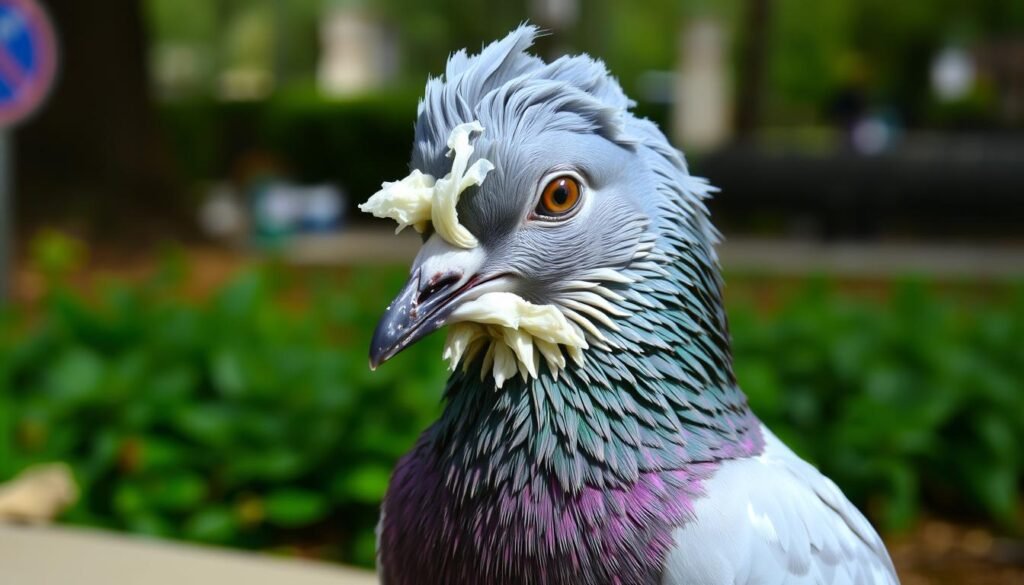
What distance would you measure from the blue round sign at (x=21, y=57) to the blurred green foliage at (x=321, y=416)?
1152 mm

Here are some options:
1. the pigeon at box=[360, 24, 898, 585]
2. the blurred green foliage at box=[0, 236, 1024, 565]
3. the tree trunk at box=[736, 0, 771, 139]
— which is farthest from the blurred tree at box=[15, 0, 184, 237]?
the pigeon at box=[360, 24, 898, 585]

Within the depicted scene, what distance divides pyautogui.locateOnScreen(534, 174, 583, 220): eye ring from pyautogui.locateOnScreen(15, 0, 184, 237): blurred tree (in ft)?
28.9

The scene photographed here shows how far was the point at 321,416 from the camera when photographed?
3.85 m

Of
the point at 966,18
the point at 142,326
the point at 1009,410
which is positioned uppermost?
the point at 966,18

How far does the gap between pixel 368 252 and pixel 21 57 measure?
6.52 m

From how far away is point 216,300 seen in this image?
4.71 m

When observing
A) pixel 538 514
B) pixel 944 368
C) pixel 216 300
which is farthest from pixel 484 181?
pixel 216 300

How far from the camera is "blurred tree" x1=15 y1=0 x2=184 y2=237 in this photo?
32.1 ft

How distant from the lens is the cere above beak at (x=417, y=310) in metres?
1.49

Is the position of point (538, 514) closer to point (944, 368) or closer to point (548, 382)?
point (548, 382)

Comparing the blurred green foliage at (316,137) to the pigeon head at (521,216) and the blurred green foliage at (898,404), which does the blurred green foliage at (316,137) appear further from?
the pigeon head at (521,216)

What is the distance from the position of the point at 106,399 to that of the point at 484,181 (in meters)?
2.87

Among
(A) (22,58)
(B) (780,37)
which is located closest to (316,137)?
(A) (22,58)

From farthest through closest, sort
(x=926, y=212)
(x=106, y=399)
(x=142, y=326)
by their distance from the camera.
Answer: (x=926, y=212) < (x=142, y=326) < (x=106, y=399)
